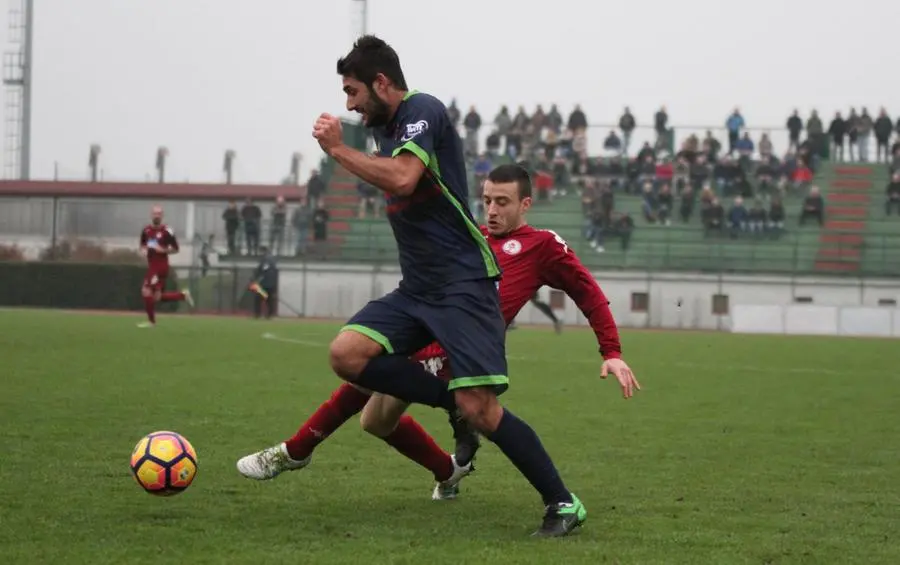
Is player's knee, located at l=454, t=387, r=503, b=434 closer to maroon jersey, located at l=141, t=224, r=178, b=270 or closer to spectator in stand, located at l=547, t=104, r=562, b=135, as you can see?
maroon jersey, located at l=141, t=224, r=178, b=270

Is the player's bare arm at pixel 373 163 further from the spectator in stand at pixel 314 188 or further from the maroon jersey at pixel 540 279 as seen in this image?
the spectator in stand at pixel 314 188

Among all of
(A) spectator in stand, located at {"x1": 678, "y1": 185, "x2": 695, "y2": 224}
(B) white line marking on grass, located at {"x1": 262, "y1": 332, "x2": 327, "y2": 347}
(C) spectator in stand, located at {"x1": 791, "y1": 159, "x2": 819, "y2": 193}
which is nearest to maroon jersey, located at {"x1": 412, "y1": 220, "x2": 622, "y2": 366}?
(B) white line marking on grass, located at {"x1": 262, "y1": 332, "x2": 327, "y2": 347}

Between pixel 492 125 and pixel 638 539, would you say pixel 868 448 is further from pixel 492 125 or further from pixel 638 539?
pixel 492 125

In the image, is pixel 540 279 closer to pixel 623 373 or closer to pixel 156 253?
pixel 623 373

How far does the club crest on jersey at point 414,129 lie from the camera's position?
598 centimetres

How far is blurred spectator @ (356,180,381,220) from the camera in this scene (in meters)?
41.0

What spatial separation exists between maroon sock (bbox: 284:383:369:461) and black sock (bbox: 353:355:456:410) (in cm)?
55

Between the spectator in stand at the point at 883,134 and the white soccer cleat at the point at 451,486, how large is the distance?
1334 inches

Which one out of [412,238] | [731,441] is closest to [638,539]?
[412,238]

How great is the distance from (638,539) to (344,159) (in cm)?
200

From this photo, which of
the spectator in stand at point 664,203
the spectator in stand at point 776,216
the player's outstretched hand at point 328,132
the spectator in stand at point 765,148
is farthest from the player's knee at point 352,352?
the spectator in stand at point 765,148

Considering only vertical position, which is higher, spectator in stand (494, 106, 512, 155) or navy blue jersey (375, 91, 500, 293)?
spectator in stand (494, 106, 512, 155)

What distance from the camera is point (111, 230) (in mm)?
52906

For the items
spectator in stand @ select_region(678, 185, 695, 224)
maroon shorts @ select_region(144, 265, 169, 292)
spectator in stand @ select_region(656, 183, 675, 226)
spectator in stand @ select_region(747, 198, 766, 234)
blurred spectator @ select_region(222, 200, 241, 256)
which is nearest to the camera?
maroon shorts @ select_region(144, 265, 169, 292)
